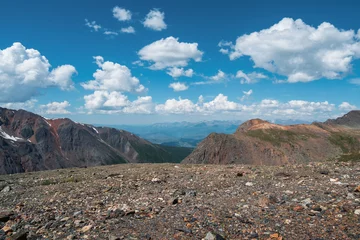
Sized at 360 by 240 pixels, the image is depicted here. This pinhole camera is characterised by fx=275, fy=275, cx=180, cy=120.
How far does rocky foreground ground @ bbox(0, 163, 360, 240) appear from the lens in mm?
8961

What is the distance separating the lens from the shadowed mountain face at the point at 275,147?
98625 millimetres

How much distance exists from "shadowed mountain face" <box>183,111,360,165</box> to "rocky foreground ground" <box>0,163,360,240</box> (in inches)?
3327

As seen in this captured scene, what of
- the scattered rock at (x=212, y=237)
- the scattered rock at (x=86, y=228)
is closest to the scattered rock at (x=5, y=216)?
the scattered rock at (x=86, y=228)

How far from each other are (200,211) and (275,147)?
98.9 meters

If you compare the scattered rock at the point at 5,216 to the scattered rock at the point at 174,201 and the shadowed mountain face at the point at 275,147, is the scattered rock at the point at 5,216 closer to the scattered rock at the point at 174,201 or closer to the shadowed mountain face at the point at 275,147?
the scattered rock at the point at 174,201

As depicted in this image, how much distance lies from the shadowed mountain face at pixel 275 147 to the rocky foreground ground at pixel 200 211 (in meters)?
84.5

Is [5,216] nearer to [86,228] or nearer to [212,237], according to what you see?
[86,228]

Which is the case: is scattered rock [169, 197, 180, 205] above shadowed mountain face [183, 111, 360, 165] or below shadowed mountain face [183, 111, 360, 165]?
above

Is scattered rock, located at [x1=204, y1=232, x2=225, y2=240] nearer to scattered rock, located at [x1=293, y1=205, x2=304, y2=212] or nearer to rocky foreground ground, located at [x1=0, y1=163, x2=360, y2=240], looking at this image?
rocky foreground ground, located at [x1=0, y1=163, x2=360, y2=240]

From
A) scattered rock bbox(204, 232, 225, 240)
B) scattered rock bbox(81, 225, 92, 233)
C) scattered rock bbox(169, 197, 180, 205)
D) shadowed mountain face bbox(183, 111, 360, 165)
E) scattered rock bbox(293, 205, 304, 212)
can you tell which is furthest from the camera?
shadowed mountain face bbox(183, 111, 360, 165)

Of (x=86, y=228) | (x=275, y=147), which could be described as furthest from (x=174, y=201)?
(x=275, y=147)

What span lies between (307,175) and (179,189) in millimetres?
8478

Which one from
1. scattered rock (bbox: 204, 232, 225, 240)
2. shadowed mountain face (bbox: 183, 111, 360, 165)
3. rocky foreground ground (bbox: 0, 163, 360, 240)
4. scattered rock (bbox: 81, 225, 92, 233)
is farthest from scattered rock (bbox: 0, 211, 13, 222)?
shadowed mountain face (bbox: 183, 111, 360, 165)

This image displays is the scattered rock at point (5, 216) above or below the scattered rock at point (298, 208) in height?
below
